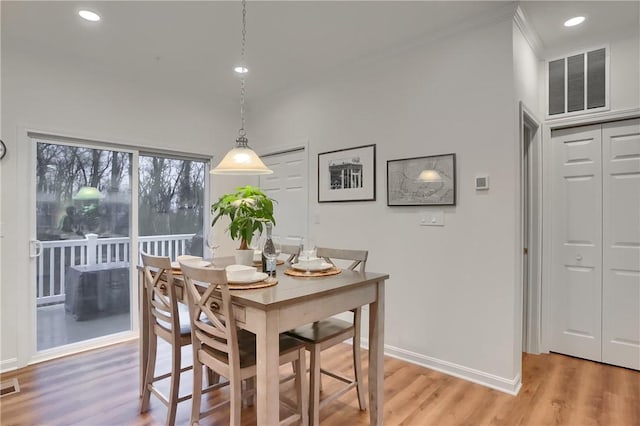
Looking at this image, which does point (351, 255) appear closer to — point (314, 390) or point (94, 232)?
point (314, 390)

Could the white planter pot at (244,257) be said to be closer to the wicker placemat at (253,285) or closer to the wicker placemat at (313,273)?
the wicker placemat at (313,273)

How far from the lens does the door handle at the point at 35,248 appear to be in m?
3.11

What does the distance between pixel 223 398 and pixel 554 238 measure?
119 inches

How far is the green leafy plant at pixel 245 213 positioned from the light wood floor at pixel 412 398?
3.74 ft

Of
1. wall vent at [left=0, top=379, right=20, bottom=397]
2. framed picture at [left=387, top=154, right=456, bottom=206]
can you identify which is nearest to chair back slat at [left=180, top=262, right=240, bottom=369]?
wall vent at [left=0, top=379, right=20, bottom=397]

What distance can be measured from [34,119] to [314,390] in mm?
3182

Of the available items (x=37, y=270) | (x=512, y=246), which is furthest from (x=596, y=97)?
(x=37, y=270)

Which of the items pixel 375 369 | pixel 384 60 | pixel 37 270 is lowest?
pixel 375 369

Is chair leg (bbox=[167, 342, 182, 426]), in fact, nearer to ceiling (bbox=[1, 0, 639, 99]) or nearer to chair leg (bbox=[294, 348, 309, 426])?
chair leg (bbox=[294, 348, 309, 426])

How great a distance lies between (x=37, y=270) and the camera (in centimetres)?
319

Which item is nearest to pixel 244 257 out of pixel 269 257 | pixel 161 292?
pixel 269 257

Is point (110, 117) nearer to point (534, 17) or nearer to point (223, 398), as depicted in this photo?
point (223, 398)

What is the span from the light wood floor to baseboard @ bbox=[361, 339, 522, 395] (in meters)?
0.06

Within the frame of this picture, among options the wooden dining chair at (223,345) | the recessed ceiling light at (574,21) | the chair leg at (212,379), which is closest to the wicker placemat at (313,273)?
the wooden dining chair at (223,345)
